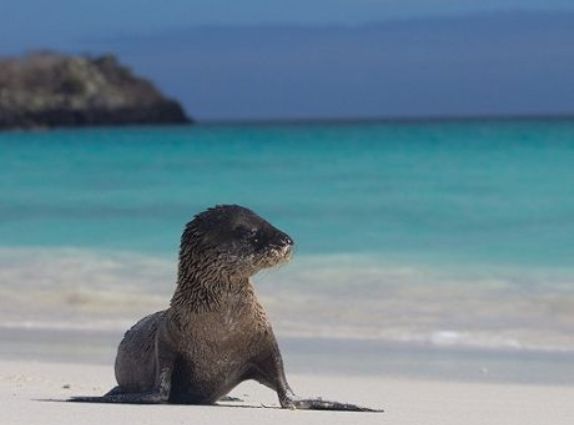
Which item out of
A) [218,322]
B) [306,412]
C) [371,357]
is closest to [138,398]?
[218,322]

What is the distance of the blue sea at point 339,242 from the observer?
1280cm

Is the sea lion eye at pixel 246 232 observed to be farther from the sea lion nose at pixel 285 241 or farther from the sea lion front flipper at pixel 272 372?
the sea lion front flipper at pixel 272 372

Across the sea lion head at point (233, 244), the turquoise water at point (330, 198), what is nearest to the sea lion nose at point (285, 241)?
the sea lion head at point (233, 244)

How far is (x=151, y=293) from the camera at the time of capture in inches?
568

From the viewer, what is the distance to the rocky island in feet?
390

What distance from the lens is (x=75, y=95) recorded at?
12456 cm

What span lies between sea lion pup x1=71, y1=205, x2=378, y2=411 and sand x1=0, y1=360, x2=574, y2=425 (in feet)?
0.48

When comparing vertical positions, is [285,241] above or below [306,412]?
above

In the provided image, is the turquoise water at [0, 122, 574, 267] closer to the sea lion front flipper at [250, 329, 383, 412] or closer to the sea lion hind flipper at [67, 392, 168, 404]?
the sea lion front flipper at [250, 329, 383, 412]

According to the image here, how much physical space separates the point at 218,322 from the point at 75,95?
119281 mm

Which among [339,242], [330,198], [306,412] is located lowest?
[306,412]

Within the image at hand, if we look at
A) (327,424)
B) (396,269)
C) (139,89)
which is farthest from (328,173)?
(139,89)

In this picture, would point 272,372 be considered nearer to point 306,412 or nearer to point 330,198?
point 306,412

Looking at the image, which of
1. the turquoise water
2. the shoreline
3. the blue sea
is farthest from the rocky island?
the shoreline
